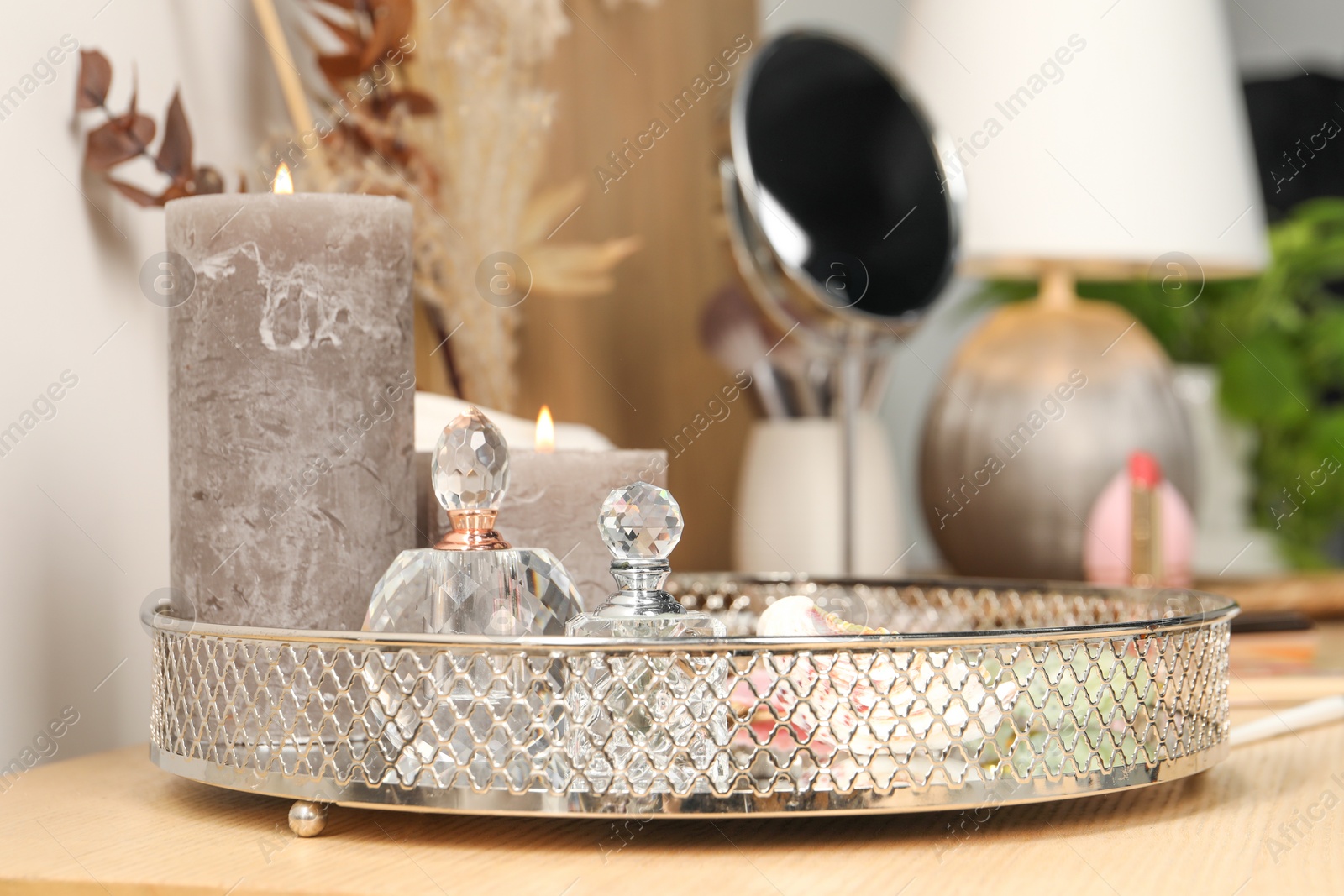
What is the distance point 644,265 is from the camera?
1095 mm

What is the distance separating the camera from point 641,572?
1.31 ft

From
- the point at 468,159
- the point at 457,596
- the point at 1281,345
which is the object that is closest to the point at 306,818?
the point at 457,596

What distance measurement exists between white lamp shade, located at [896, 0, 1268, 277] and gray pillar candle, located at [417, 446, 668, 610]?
2.30 feet

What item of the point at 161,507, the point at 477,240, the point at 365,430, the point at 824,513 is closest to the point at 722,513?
the point at 824,513

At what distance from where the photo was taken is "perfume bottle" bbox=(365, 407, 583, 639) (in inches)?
15.3

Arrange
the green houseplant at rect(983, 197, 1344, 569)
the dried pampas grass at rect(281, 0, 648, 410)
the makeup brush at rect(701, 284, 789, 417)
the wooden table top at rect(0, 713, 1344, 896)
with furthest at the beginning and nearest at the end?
1. the green houseplant at rect(983, 197, 1344, 569)
2. the makeup brush at rect(701, 284, 789, 417)
3. the dried pampas grass at rect(281, 0, 648, 410)
4. the wooden table top at rect(0, 713, 1344, 896)

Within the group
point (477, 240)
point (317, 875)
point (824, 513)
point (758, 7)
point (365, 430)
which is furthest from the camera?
point (758, 7)

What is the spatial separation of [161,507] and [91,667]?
0.29 ft

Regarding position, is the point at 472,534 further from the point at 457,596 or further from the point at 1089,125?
the point at 1089,125

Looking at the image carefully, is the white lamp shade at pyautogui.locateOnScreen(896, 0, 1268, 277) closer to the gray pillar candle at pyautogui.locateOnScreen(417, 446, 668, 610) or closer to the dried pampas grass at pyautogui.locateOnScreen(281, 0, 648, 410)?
the dried pampas grass at pyautogui.locateOnScreen(281, 0, 648, 410)

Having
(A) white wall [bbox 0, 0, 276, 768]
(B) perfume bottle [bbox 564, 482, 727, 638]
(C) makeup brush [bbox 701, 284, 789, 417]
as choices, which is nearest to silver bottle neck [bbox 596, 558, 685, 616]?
(B) perfume bottle [bbox 564, 482, 727, 638]

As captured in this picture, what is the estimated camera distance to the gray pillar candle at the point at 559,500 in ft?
1.55

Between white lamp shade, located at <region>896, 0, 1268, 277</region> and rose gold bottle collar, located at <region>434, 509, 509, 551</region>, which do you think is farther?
white lamp shade, located at <region>896, 0, 1268, 277</region>

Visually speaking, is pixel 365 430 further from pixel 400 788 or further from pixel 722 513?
pixel 722 513
